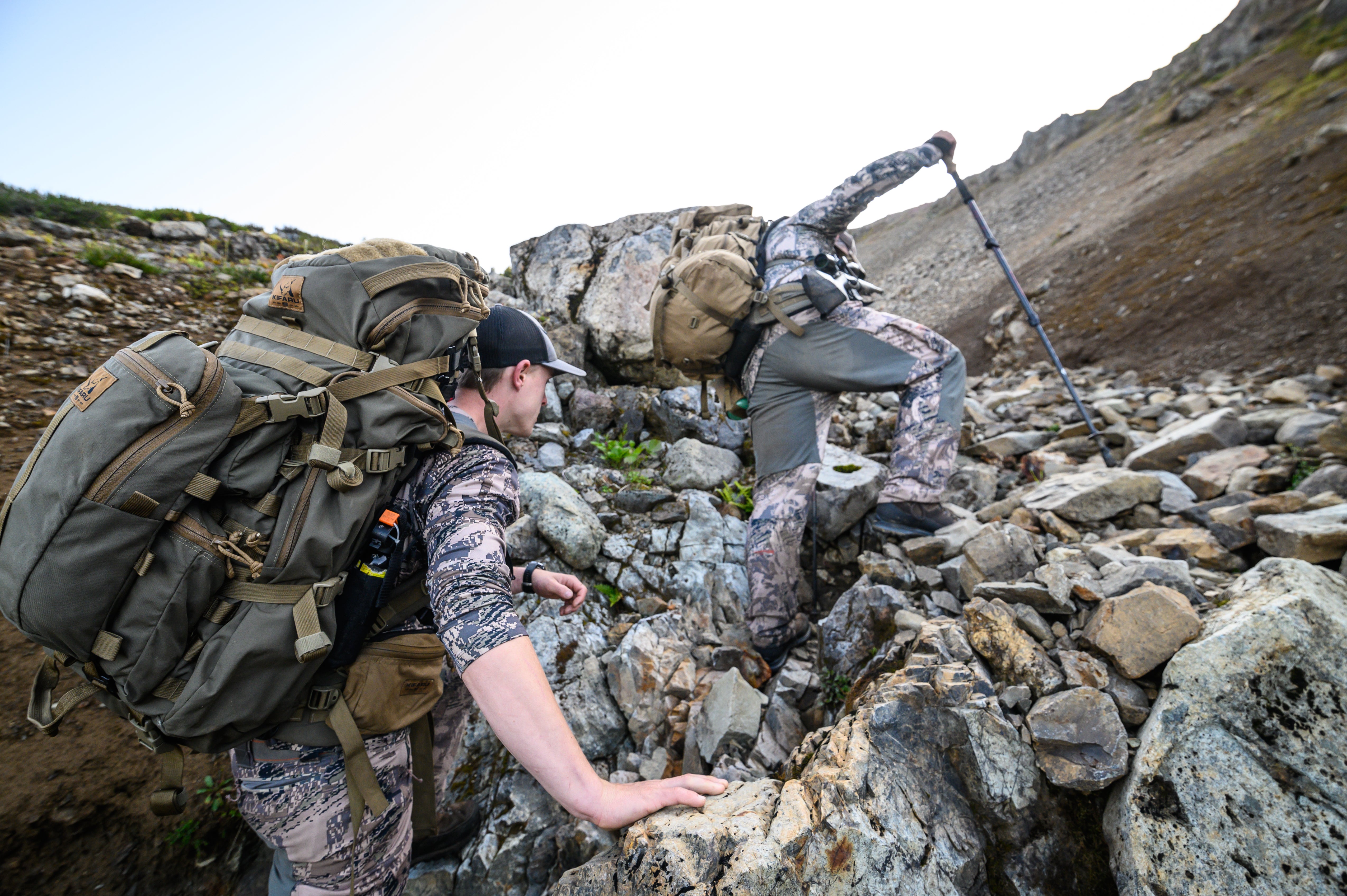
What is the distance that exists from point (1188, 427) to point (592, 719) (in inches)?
250

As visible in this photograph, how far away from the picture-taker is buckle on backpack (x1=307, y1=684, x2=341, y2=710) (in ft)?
6.62

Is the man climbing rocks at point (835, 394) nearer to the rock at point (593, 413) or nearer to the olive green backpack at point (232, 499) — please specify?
the olive green backpack at point (232, 499)

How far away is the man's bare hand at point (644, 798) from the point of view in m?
1.76

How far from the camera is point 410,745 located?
2.51m

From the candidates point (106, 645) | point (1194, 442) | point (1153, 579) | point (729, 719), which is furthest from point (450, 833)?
point (1194, 442)

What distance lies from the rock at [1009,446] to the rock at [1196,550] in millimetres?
2989

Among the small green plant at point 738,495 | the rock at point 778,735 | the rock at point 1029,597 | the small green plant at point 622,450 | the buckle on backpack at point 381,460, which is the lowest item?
the rock at point 778,735

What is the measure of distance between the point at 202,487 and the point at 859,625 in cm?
323

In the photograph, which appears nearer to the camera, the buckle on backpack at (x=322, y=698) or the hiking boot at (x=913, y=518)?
the buckle on backpack at (x=322, y=698)

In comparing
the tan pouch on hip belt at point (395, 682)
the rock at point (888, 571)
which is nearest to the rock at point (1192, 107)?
the rock at point (888, 571)

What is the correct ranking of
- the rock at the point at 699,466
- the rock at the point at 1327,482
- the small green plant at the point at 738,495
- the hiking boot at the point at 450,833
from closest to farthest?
the hiking boot at the point at 450,833
the rock at the point at 1327,482
the small green plant at the point at 738,495
the rock at the point at 699,466

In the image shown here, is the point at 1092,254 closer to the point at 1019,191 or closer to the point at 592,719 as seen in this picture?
the point at 592,719

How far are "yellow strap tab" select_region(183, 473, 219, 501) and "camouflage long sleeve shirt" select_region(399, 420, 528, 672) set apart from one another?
562 millimetres

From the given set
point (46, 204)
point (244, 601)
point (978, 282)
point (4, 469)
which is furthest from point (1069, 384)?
point (978, 282)
